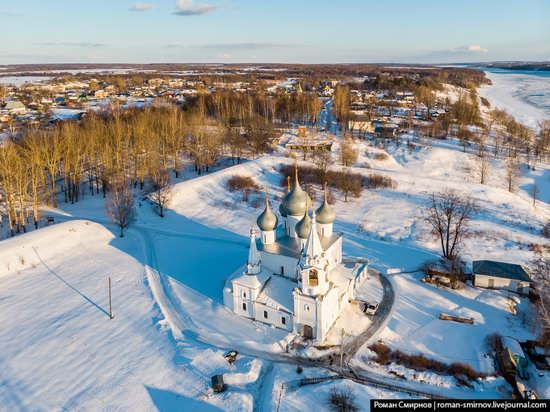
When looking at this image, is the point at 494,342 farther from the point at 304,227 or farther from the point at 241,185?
the point at 241,185

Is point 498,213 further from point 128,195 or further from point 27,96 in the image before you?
point 27,96

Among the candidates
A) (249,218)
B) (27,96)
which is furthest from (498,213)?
(27,96)

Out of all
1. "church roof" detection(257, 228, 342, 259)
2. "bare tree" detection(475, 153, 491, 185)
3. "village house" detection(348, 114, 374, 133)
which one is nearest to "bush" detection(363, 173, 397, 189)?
"bare tree" detection(475, 153, 491, 185)

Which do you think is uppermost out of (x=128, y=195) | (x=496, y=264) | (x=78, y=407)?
(x=128, y=195)

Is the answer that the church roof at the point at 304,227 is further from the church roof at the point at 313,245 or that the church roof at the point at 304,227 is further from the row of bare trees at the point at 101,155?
the row of bare trees at the point at 101,155

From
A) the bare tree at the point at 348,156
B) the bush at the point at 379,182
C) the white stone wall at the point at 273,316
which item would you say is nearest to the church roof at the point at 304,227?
the white stone wall at the point at 273,316

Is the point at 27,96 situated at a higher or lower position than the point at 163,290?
higher
